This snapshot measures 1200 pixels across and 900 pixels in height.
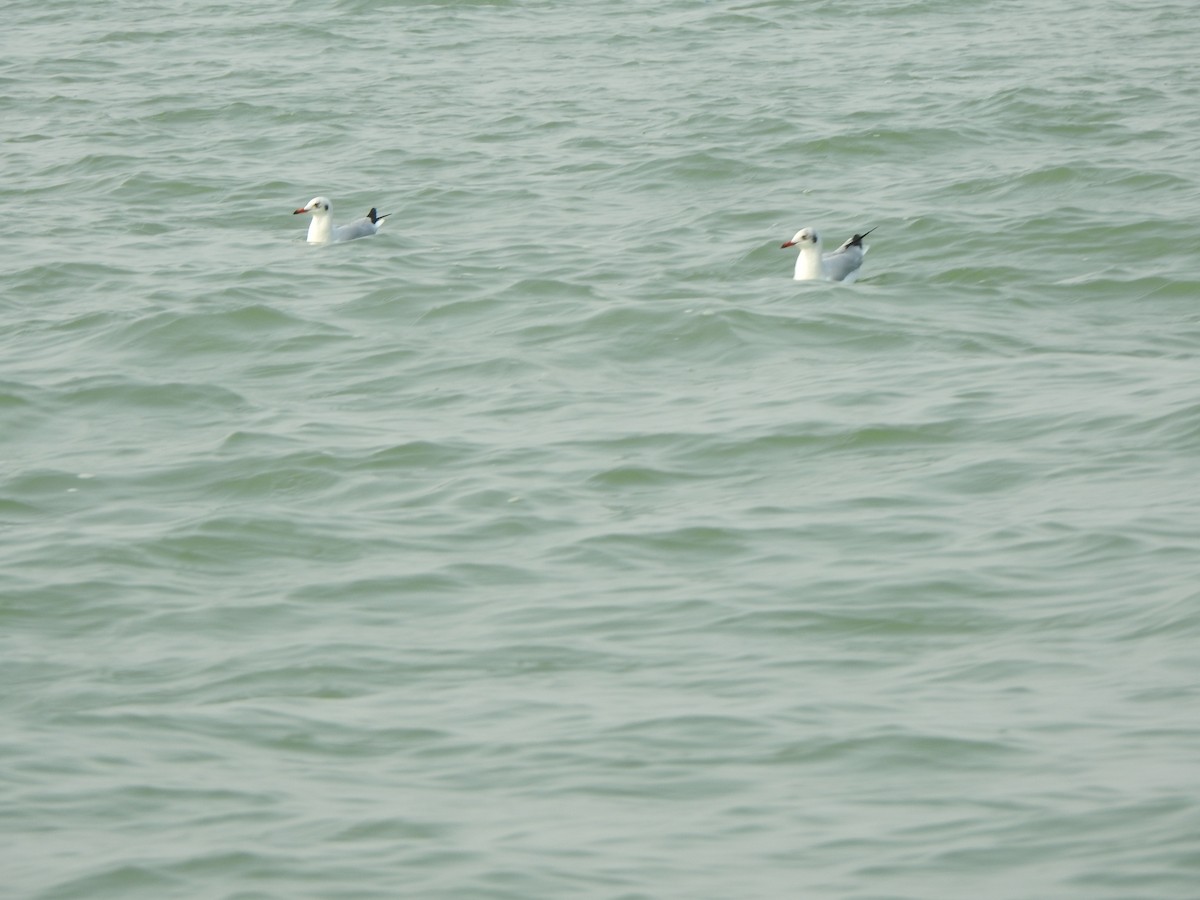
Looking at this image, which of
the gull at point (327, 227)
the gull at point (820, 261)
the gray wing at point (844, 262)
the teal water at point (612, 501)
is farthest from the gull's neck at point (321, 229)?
the gray wing at point (844, 262)

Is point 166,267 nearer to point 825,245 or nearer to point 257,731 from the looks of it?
point 825,245

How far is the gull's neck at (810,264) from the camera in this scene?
586 inches

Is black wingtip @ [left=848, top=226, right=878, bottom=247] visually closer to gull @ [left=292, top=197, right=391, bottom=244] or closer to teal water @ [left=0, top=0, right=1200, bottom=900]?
teal water @ [left=0, top=0, right=1200, bottom=900]

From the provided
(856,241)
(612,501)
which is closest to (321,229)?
(856,241)

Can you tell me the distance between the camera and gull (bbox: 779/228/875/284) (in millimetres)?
14859

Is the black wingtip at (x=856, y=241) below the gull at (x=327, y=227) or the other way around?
the other way around

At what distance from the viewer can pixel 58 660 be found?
8539 mm

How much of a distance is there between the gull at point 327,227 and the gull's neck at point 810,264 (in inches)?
151

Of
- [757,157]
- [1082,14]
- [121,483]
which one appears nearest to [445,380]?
[121,483]

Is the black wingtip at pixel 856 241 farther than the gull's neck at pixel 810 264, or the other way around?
the black wingtip at pixel 856 241

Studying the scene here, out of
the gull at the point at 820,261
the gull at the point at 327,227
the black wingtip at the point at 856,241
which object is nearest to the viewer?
the gull at the point at 820,261

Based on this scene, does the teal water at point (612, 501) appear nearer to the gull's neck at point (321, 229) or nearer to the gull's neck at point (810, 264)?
the gull's neck at point (810, 264)

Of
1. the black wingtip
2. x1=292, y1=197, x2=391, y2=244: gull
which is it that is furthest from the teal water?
the black wingtip

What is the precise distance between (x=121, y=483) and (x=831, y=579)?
4021 millimetres
